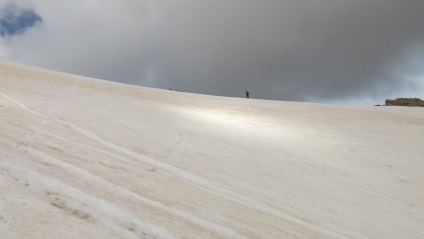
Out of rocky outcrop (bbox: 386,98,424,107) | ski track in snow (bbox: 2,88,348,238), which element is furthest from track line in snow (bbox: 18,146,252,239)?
rocky outcrop (bbox: 386,98,424,107)

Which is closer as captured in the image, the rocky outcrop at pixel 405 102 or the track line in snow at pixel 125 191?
the track line in snow at pixel 125 191

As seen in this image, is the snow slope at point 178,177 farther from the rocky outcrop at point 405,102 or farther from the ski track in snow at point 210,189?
the rocky outcrop at point 405,102

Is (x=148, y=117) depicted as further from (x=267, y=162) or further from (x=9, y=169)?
(x=9, y=169)

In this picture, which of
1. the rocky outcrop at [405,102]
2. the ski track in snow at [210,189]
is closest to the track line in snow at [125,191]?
the ski track in snow at [210,189]

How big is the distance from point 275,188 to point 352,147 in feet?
8.57

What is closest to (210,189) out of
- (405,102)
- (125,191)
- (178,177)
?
(178,177)

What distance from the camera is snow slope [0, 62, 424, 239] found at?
66.0 inches

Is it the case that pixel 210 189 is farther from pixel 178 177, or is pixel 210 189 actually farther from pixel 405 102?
pixel 405 102

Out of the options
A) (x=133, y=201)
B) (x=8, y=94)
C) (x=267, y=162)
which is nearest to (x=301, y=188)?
(x=267, y=162)

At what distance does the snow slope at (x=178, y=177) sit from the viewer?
A: 1.68 meters

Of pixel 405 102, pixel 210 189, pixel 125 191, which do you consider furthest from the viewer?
pixel 405 102

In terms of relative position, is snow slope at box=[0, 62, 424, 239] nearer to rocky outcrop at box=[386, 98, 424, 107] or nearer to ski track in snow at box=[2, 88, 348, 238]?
ski track in snow at box=[2, 88, 348, 238]

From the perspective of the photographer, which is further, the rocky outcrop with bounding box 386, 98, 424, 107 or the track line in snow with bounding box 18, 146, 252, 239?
the rocky outcrop with bounding box 386, 98, 424, 107

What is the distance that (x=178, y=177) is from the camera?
94.1 inches
